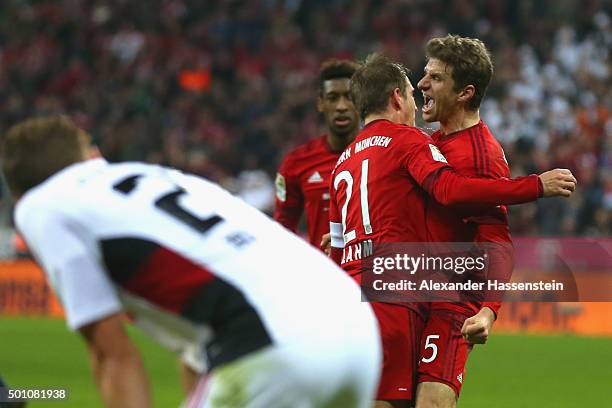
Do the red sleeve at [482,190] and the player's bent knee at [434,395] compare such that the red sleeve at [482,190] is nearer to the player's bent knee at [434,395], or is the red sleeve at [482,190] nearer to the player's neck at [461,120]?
the player's neck at [461,120]

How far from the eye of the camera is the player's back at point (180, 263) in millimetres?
3361

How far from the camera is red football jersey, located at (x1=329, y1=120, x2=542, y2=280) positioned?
5.06 metres

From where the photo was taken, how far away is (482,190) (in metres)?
5.06

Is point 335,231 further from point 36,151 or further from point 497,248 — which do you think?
point 36,151

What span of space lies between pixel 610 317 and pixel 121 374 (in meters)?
13.7

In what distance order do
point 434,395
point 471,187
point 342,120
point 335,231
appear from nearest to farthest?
point 471,187, point 434,395, point 335,231, point 342,120

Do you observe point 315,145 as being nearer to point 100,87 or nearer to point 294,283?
point 294,283

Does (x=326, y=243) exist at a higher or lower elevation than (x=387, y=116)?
lower

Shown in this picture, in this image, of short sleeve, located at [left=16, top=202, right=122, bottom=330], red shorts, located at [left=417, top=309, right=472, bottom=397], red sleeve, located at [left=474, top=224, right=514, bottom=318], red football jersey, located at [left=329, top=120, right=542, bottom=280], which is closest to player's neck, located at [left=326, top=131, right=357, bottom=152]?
red football jersey, located at [left=329, top=120, right=542, bottom=280]

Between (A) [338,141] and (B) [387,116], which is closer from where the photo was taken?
(B) [387,116]

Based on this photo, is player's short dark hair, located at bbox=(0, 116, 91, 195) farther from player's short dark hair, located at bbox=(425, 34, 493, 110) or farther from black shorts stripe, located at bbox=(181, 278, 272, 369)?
player's short dark hair, located at bbox=(425, 34, 493, 110)

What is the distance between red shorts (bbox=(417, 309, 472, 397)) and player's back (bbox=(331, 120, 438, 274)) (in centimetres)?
38

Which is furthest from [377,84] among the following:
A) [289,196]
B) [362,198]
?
[289,196]

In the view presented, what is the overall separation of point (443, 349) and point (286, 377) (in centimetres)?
209
